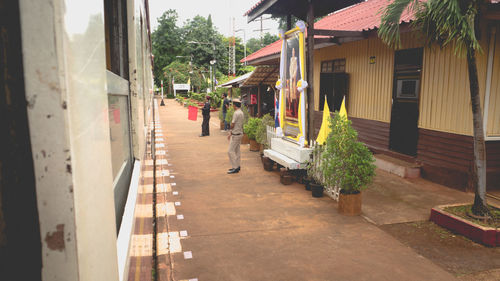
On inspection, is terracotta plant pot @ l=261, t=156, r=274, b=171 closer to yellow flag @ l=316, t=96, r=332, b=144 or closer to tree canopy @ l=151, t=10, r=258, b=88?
yellow flag @ l=316, t=96, r=332, b=144

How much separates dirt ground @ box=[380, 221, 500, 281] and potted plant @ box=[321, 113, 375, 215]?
0.62m

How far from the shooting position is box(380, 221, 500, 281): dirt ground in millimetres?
3810

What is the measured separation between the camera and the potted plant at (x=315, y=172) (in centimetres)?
628

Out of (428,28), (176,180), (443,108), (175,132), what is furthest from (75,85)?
(175,132)

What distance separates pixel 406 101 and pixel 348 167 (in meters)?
3.56

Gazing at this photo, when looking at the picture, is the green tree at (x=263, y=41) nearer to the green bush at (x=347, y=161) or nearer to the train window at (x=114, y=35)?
the green bush at (x=347, y=161)

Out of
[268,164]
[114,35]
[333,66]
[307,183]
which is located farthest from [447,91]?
[114,35]

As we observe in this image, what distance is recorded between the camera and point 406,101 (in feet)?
26.3

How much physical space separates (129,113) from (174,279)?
176 centimetres

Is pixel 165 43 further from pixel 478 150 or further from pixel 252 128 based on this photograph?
pixel 478 150

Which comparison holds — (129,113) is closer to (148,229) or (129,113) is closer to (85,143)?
(148,229)

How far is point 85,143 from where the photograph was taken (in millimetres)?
687

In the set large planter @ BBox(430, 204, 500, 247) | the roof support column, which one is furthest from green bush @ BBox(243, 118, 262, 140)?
large planter @ BBox(430, 204, 500, 247)

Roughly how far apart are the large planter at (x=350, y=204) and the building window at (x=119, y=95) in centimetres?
355
